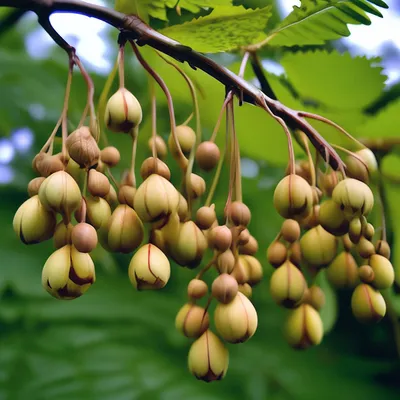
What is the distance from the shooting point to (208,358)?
27.5 inches

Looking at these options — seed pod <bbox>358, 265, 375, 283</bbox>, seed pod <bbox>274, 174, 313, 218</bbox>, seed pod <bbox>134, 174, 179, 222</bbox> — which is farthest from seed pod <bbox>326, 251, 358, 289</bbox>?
seed pod <bbox>134, 174, 179, 222</bbox>

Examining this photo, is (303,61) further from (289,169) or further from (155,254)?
(155,254)

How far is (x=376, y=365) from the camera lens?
128cm

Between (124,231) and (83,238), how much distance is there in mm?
54

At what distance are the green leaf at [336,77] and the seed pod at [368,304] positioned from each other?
370 millimetres

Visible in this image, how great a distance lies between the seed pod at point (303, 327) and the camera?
779mm

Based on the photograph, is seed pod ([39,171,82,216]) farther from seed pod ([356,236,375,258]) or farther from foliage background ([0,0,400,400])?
foliage background ([0,0,400,400])

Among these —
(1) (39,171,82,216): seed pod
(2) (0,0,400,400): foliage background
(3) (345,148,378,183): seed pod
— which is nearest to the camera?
(1) (39,171,82,216): seed pod

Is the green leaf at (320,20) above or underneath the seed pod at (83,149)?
above

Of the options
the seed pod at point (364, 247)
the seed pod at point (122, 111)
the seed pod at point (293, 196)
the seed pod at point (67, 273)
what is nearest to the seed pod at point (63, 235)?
the seed pod at point (67, 273)

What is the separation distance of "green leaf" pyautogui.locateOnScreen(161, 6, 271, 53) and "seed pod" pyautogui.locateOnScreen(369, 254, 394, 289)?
0.29 metres

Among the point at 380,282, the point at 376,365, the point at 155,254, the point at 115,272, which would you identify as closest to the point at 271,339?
the point at 376,365

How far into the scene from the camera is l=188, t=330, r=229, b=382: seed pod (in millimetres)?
701

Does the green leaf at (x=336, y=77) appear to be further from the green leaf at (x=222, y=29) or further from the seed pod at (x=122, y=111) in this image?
the seed pod at (x=122, y=111)
